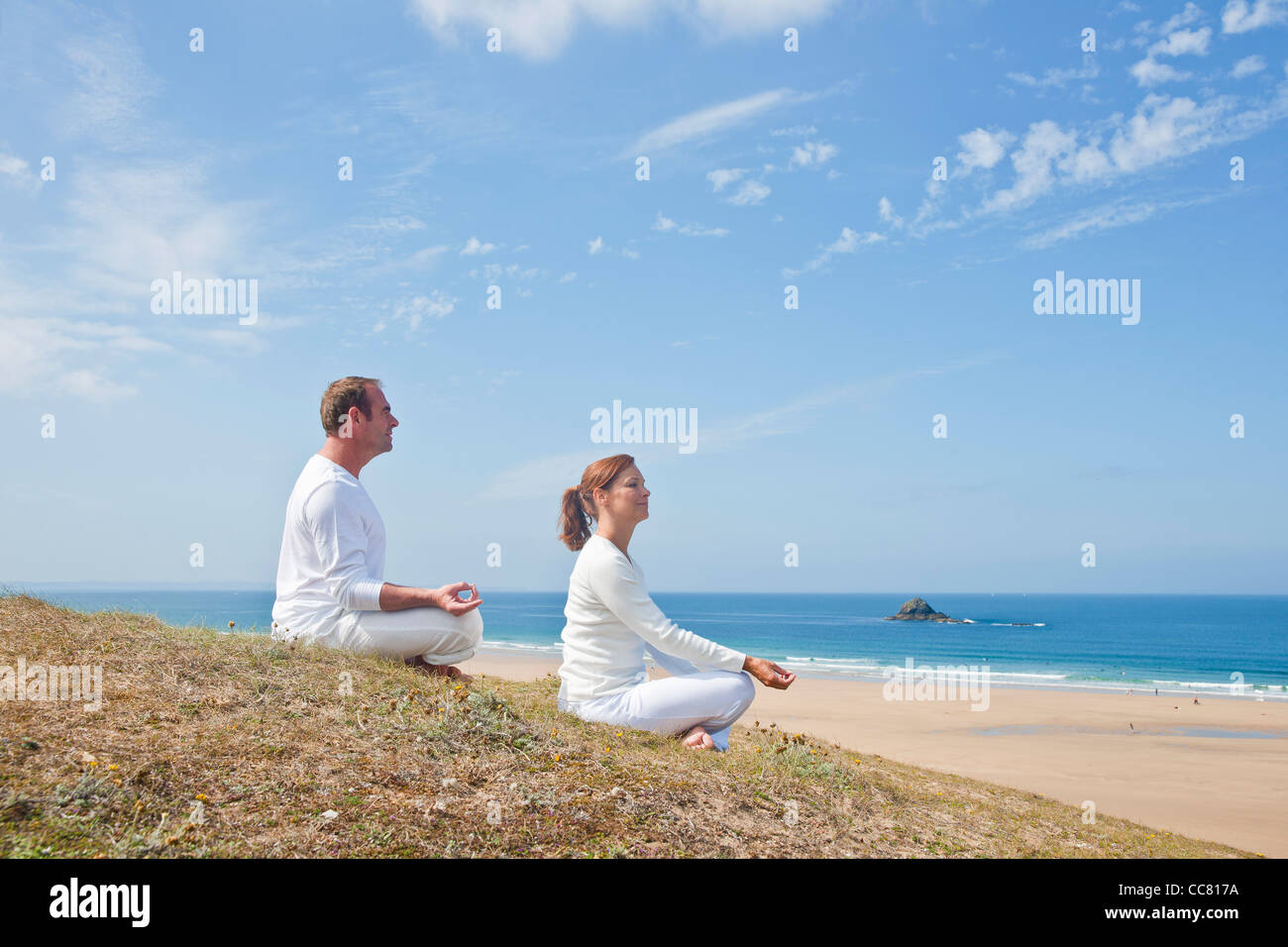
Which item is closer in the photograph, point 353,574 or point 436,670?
point 353,574

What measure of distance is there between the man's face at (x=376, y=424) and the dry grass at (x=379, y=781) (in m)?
1.71

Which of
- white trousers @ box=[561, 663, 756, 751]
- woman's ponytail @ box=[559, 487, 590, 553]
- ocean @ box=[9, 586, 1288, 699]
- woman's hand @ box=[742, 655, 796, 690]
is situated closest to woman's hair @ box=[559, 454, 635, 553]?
woman's ponytail @ box=[559, 487, 590, 553]

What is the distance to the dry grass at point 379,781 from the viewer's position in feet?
13.0

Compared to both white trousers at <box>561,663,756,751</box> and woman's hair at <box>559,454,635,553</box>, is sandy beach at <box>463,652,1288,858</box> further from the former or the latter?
woman's hair at <box>559,454,635,553</box>

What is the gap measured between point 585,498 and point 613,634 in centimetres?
104

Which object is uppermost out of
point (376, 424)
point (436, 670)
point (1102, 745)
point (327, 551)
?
point (376, 424)

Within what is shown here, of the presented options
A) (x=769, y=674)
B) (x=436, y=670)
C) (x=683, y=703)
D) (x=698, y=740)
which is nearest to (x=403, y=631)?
(x=436, y=670)

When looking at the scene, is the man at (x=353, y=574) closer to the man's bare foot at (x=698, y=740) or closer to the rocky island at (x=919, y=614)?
the man's bare foot at (x=698, y=740)

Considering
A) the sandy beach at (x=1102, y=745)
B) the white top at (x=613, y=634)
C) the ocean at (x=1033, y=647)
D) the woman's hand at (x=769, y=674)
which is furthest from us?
the ocean at (x=1033, y=647)

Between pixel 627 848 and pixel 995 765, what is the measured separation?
1484 cm

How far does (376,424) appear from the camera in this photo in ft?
22.0

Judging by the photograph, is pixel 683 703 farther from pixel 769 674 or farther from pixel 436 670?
pixel 436 670

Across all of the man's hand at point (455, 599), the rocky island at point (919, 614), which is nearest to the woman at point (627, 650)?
the man's hand at point (455, 599)

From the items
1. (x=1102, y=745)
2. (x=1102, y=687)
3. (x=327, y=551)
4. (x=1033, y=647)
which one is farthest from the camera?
(x=1033, y=647)
